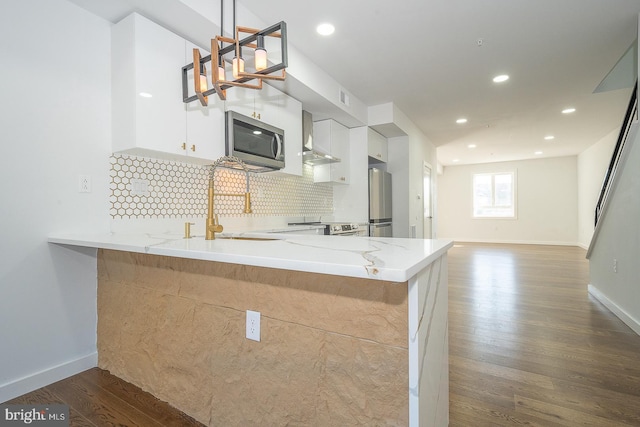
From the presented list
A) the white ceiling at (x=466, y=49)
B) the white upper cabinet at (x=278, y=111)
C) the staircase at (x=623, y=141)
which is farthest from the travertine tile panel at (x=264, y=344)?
the staircase at (x=623, y=141)

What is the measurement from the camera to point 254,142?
2.78 m

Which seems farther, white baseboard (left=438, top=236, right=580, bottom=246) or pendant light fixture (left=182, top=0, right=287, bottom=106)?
white baseboard (left=438, top=236, right=580, bottom=246)

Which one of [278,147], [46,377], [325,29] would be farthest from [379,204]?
[46,377]

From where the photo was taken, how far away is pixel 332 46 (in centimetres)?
294

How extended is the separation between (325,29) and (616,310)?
378 centimetres

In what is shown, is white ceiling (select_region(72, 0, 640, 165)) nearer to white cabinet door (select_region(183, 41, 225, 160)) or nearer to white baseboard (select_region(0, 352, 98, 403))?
white cabinet door (select_region(183, 41, 225, 160))

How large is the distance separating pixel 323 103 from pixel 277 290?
2800 mm

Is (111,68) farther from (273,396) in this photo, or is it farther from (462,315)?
(462,315)

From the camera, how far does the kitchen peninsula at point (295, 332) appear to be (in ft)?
3.30

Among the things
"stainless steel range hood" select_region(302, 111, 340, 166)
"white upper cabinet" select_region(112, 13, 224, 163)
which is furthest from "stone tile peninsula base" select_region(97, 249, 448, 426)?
"stainless steel range hood" select_region(302, 111, 340, 166)

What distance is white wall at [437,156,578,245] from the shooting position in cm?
897

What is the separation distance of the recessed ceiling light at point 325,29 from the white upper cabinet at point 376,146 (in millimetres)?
1950

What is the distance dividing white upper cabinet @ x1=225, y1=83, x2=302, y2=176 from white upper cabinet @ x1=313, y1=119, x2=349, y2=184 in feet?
2.16

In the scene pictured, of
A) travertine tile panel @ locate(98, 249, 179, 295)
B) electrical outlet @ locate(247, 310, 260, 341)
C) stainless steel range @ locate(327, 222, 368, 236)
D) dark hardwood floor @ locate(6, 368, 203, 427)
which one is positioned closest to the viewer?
electrical outlet @ locate(247, 310, 260, 341)
